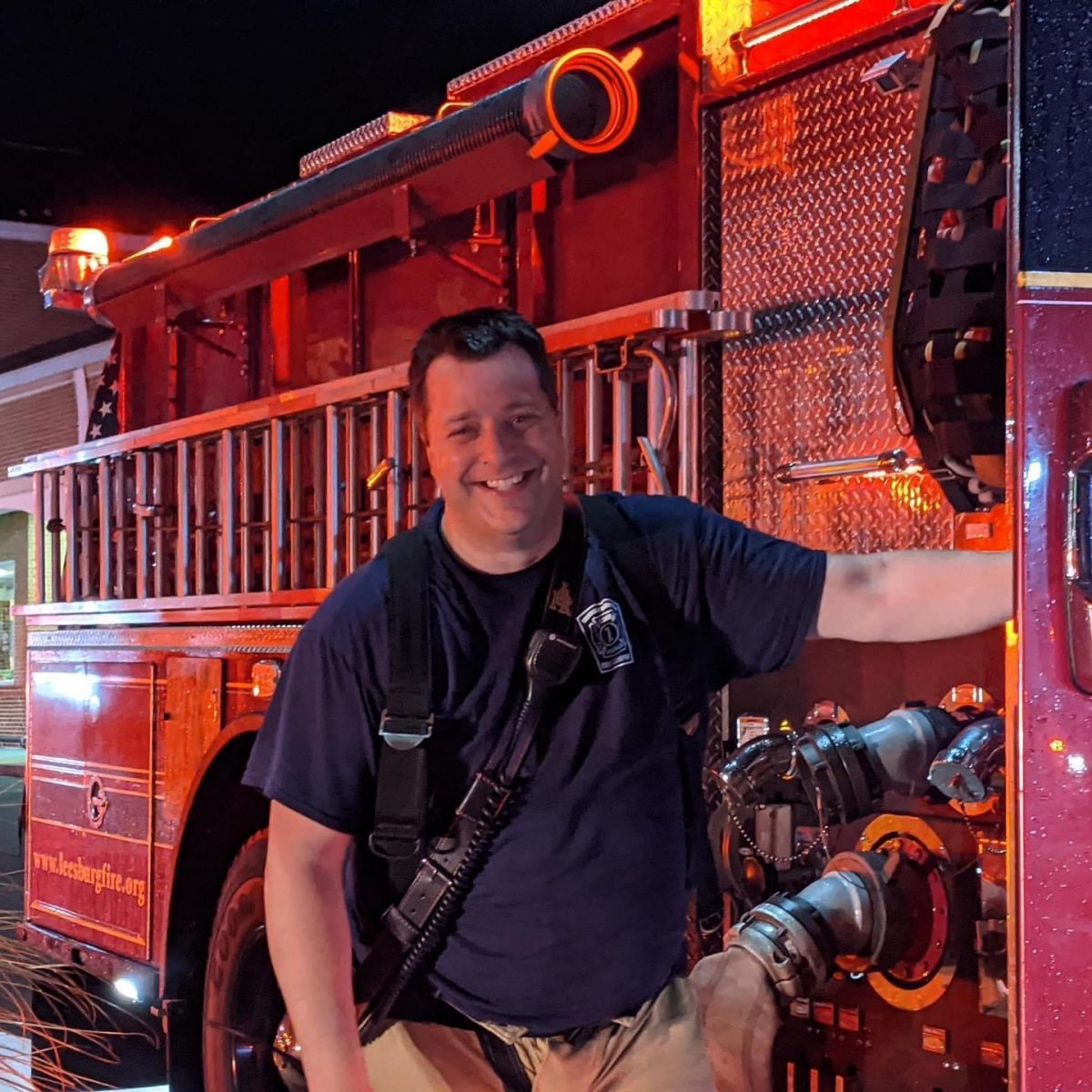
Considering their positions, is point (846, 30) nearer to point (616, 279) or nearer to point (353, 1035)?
point (616, 279)

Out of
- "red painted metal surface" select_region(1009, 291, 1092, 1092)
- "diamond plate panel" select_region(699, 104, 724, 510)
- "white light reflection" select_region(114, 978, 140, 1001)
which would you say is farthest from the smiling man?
"white light reflection" select_region(114, 978, 140, 1001)

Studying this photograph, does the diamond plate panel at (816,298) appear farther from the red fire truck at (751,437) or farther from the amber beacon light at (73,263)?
the amber beacon light at (73,263)

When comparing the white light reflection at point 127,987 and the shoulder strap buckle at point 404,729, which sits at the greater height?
the shoulder strap buckle at point 404,729

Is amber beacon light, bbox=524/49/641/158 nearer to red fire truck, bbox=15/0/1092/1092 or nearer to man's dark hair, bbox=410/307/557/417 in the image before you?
red fire truck, bbox=15/0/1092/1092

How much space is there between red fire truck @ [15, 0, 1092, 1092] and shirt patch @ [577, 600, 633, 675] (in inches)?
25.5

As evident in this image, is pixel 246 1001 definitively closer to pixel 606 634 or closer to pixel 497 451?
pixel 606 634

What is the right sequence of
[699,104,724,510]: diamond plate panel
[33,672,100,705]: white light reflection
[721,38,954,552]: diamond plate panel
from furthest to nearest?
1. [33,672,100,705]: white light reflection
2. [699,104,724,510]: diamond plate panel
3. [721,38,954,552]: diamond plate panel

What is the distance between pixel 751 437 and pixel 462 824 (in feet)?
4.62

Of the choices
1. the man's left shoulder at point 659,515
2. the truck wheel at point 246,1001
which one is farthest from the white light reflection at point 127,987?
the man's left shoulder at point 659,515

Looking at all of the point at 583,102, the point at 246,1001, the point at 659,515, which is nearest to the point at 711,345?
the point at 583,102

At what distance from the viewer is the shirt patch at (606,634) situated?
2.29 meters

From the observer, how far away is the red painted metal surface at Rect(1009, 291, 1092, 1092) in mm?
1782

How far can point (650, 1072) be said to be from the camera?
2.33 m

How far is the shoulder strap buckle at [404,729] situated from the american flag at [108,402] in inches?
170
